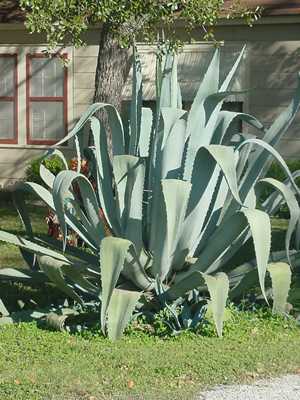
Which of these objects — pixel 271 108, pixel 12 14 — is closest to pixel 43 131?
pixel 12 14

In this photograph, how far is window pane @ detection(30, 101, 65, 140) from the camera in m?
18.9

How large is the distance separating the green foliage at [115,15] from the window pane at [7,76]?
367 inches

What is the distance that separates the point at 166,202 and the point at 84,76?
12381 mm

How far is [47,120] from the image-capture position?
18953 mm

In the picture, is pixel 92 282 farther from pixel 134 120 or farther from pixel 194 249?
pixel 134 120

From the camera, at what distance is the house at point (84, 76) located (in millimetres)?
17094

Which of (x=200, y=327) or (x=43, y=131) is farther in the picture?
(x=43, y=131)

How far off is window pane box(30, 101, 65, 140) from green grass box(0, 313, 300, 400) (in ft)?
39.8

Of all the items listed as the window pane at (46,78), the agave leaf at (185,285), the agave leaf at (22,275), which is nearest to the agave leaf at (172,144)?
the agave leaf at (185,285)

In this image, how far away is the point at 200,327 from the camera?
685cm

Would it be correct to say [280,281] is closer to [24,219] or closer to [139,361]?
[139,361]

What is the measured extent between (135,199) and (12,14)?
12516 millimetres

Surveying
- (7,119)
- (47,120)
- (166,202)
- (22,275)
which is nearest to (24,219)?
(22,275)

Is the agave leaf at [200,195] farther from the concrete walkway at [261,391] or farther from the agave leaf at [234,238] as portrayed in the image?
the concrete walkway at [261,391]
